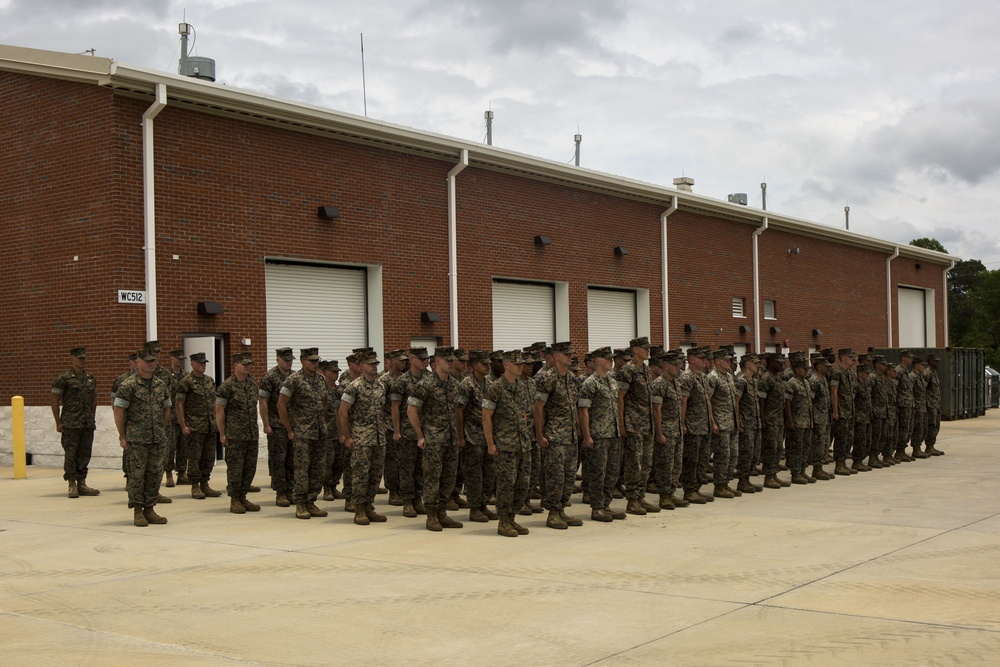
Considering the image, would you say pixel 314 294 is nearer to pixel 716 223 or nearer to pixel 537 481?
pixel 537 481

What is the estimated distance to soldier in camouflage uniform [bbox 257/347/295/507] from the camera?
40.1ft

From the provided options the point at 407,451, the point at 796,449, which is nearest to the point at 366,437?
the point at 407,451

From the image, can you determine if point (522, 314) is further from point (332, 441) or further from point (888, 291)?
point (888, 291)

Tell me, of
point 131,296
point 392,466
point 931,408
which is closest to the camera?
point 392,466

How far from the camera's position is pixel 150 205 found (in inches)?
662

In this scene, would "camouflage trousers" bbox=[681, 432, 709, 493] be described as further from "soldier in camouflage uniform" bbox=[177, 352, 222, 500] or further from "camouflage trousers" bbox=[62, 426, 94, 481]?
"camouflage trousers" bbox=[62, 426, 94, 481]

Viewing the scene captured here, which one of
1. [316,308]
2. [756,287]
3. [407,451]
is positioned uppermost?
[756,287]

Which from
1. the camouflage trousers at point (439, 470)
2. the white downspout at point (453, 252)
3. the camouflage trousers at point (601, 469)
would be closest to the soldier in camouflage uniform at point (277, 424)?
the camouflage trousers at point (439, 470)

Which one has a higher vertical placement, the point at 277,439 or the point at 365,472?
the point at 277,439

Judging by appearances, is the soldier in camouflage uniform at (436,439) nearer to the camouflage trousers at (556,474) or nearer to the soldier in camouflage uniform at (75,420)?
the camouflage trousers at (556,474)

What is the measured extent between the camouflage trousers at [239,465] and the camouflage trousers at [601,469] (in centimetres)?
389

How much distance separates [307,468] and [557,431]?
2.94 meters

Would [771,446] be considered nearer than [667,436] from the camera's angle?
No

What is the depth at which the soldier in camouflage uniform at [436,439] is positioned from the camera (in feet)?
35.2
